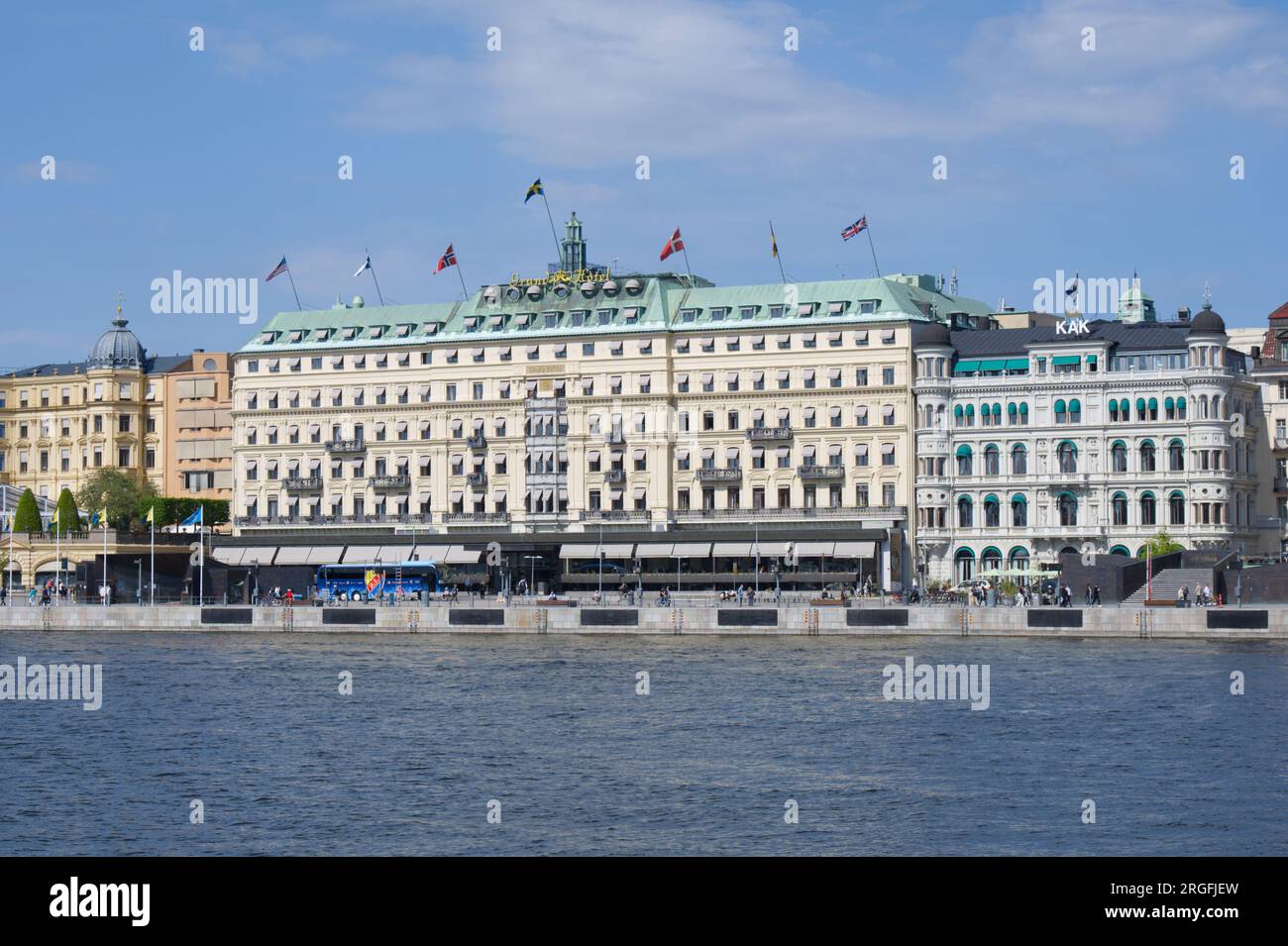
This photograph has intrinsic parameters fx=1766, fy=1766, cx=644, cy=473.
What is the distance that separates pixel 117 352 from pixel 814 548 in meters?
77.2

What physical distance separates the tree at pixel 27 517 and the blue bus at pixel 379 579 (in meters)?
30.5

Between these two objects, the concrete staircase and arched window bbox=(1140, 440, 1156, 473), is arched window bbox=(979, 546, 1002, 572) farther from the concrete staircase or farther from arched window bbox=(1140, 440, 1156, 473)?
the concrete staircase

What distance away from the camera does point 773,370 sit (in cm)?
13362

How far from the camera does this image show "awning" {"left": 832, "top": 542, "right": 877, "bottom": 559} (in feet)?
412

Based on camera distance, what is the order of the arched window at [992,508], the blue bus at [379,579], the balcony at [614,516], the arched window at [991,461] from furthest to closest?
the balcony at [614,516]
the blue bus at [379,579]
the arched window at [991,461]
the arched window at [992,508]

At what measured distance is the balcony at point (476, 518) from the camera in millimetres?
139250

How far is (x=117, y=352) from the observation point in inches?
6654

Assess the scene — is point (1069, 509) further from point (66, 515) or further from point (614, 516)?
point (66, 515)

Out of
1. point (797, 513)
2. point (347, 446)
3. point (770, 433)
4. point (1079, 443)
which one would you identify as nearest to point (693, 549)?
point (797, 513)

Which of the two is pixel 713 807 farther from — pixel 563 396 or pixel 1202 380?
pixel 563 396
